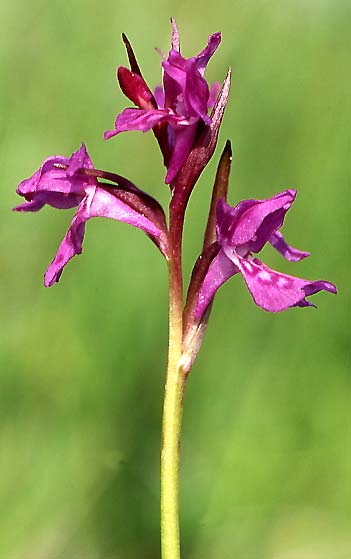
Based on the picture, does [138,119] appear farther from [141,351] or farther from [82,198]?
[141,351]

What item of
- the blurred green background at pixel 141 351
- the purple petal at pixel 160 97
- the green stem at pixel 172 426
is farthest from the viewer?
the blurred green background at pixel 141 351

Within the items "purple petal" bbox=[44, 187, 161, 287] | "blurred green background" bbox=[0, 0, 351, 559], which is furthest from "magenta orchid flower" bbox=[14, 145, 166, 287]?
"blurred green background" bbox=[0, 0, 351, 559]

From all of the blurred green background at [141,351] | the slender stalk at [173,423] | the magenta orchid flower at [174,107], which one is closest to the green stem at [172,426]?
the slender stalk at [173,423]

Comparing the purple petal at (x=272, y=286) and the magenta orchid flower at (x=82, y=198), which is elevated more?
the magenta orchid flower at (x=82, y=198)

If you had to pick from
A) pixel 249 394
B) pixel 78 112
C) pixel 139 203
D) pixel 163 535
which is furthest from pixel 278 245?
Result: pixel 78 112

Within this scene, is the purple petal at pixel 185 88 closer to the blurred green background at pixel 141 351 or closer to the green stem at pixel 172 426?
the green stem at pixel 172 426

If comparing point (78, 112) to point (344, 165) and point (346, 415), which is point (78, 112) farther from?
point (346, 415)
